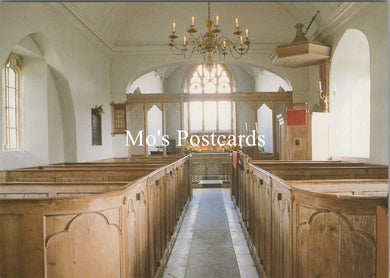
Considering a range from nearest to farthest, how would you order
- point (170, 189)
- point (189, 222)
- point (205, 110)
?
point (170, 189)
point (189, 222)
point (205, 110)

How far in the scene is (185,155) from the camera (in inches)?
299

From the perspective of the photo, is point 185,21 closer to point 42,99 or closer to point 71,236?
point 42,99

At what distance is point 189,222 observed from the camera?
5418mm

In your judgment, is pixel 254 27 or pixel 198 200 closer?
pixel 198 200

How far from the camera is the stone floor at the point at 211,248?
11.0 ft

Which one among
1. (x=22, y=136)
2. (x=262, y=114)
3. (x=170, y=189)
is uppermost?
(x=262, y=114)

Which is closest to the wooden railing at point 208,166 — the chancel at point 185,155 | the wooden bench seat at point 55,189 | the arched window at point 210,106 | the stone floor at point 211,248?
the chancel at point 185,155

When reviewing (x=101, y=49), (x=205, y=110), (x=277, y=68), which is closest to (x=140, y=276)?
(x=101, y=49)

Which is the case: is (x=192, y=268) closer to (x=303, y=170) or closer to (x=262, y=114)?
(x=303, y=170)

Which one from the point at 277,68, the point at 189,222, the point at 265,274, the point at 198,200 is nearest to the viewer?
the point at 265,274

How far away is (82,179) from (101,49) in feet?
18.5

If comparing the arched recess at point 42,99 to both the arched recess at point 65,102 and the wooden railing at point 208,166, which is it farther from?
the wooden railing at point 208,166

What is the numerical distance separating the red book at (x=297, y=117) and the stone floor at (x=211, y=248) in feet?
7.10

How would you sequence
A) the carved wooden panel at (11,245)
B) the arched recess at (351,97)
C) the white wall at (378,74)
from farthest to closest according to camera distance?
the arched recess at (351,97) < the white wall at (378,74) < the carved wooden panel at (11,245)
